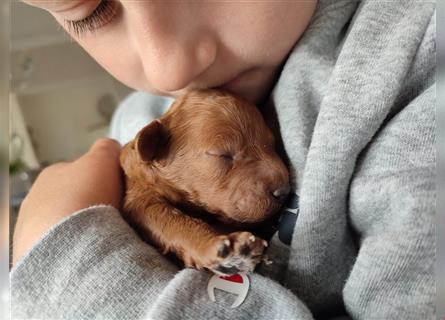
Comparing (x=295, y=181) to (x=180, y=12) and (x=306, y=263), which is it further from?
(x=180, y=12)

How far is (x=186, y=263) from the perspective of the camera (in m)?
0.63

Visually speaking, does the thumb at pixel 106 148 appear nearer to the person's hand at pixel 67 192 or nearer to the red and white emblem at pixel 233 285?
the person's hand at pixel 67 192

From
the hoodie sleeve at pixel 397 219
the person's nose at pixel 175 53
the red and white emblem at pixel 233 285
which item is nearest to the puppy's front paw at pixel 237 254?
the red and white emblem at pixel 233 285

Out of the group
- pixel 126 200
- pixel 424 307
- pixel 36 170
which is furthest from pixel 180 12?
pixel 36 170

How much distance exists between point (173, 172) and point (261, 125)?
0.46 ft

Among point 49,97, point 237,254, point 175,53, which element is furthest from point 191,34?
point 49,97

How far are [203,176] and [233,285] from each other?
166mm

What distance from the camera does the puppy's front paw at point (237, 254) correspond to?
56 cm

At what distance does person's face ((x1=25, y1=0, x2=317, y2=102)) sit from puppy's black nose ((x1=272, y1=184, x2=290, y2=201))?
191 mm

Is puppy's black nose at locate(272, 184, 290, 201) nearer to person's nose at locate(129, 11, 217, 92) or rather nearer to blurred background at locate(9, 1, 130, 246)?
person's nose at locate(129, 11, 217, 92)

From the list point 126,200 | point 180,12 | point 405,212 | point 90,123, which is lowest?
point 90,123

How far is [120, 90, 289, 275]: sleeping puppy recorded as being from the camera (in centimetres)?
63

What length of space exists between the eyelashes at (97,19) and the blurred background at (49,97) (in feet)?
0.37

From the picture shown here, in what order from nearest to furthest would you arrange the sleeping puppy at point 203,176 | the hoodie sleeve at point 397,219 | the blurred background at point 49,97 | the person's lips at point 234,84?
the hoodie sleeve at point 397,219, the sleeping puppy at point 203,176, the person's lips at point 234,84, the blurred background at point 49,97
